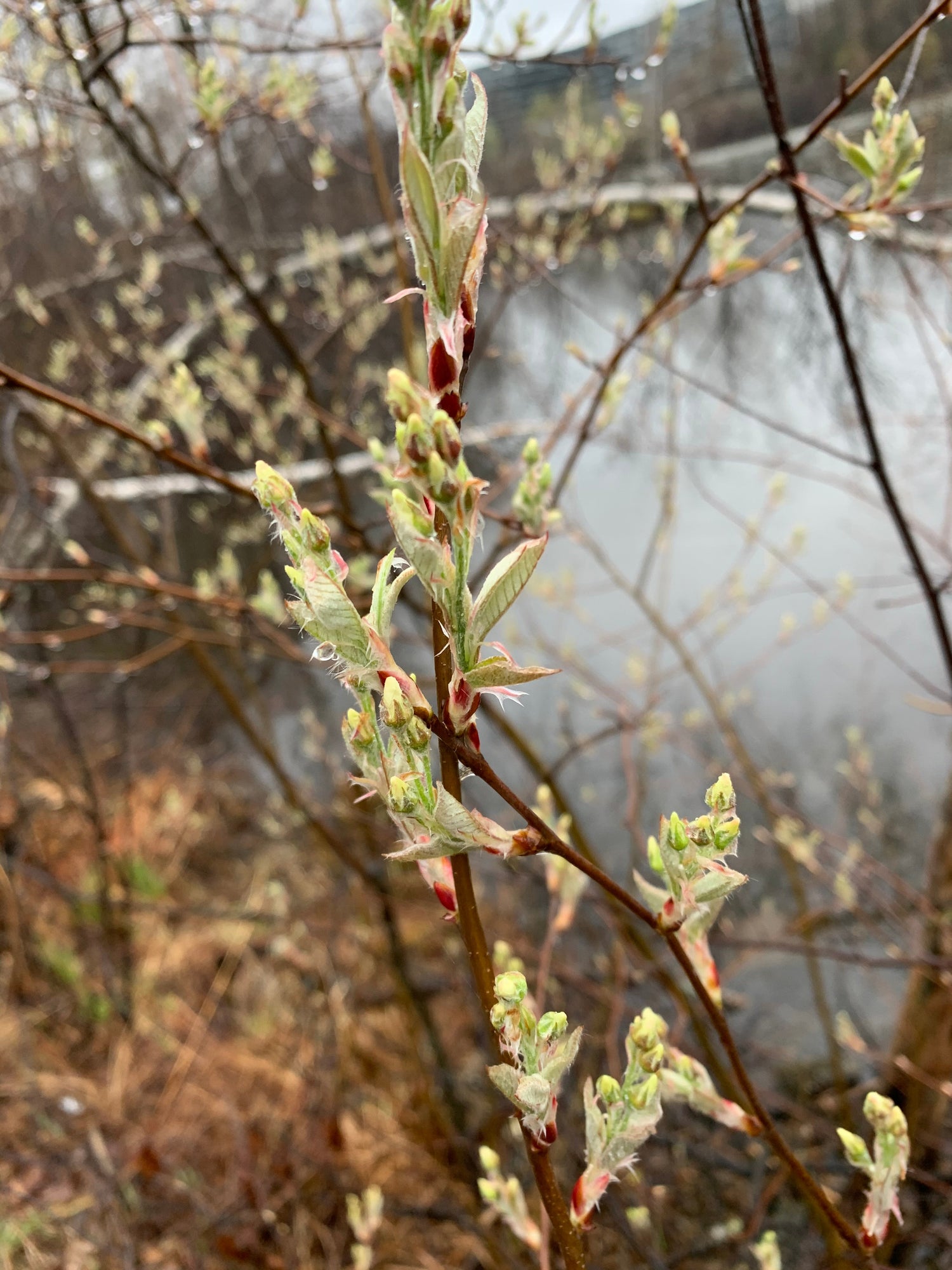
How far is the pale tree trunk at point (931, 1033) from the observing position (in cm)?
175

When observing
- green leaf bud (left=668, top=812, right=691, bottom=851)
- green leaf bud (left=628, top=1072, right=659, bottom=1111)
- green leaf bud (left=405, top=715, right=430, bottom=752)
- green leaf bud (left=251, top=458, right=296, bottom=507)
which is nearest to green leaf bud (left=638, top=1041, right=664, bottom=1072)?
green leaf bud (left=628, top=1072, right=659, bottom=1111)

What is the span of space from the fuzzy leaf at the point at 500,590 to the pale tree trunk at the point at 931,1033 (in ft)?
5.83

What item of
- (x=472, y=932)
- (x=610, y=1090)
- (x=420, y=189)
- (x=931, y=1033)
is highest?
(x=420, y=189)

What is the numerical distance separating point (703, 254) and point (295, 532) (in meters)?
4.08

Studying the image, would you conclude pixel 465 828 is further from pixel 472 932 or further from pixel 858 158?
pixel 858 158

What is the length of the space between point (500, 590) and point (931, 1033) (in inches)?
80.4

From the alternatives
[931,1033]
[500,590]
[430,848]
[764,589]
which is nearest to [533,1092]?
[430,848]

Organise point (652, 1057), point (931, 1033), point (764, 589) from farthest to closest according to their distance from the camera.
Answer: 1. point (764, 589)
2. point (931, 1033)
3. point (652, 1057)

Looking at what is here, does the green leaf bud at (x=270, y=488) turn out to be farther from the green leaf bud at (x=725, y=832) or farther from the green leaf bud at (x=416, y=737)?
the green leaf bud at (x=725, y=832)

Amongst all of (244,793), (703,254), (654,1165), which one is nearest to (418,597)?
(244,793)

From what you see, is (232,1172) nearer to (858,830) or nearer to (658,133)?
(858,830)

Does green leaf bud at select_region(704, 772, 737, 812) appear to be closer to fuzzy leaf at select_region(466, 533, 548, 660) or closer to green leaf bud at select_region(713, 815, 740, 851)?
green leaf bud at select_region(713, 815, 740, 851)

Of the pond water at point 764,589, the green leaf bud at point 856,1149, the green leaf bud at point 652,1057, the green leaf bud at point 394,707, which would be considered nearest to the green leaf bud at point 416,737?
the green leaf bud at point 394,707

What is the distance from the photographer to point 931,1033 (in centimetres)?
180
